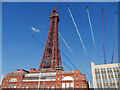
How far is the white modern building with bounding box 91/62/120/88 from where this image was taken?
3760 cm

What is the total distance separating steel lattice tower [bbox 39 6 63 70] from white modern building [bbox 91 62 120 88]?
21.0 m

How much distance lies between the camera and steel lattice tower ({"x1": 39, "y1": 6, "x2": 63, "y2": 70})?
64031 mm

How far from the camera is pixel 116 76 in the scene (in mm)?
38312

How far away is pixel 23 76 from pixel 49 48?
24.9m

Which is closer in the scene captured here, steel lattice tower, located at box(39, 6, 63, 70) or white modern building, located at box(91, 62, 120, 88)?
white modern building, located at box(91, 62, 120, 88)

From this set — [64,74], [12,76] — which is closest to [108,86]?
[64,74]

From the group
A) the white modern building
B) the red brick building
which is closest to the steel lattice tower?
the red brick building

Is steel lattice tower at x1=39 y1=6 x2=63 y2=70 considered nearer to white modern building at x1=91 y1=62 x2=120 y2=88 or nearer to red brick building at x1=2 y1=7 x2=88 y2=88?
red brick building at x1=2 y1=7 x2=88 y2=88

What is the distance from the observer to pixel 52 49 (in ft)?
228

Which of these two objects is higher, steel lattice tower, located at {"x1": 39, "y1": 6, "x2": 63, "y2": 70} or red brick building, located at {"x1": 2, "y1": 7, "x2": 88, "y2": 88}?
steel lattice tower, located at {"x1": 39, "y1": 6, "x2": 63, "y2": 70}

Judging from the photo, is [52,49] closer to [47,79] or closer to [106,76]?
[47,79]

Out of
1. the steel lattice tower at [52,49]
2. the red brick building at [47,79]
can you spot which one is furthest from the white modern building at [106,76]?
the steel lattice tower at [52,49]

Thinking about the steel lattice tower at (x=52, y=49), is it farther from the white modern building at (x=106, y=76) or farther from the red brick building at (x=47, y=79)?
the white modern building at (x=106, y=76)

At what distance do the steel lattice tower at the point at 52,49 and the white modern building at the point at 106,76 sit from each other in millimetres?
20968
